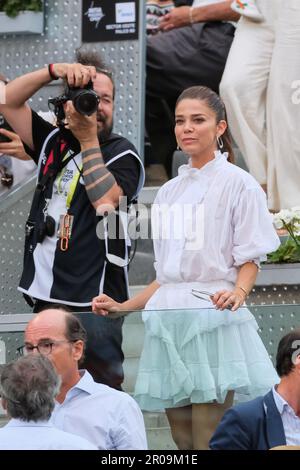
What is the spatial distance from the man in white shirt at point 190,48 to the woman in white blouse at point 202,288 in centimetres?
212

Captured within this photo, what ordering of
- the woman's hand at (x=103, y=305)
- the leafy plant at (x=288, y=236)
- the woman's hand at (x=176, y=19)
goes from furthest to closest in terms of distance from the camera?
the woman's hand at (x=176, y=19) < the leafy plant at (x=288, y=236) < the woman's hand at (x=103, y=305)

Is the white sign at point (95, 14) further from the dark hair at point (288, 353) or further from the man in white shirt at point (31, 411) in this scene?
the man in white shirt at point (31, 411)

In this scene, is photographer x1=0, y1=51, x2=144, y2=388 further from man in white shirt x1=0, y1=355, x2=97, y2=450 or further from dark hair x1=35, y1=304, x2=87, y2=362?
man in white shirt x1=0, y1=355, x2=97, y2=450

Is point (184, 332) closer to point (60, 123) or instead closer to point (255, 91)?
point (60, 123)

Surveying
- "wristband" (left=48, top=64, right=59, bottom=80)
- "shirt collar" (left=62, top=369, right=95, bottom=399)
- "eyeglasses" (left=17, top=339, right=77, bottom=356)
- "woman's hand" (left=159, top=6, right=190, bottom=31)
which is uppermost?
"wristband" (left=48, top=64, right=59, bottom=80)

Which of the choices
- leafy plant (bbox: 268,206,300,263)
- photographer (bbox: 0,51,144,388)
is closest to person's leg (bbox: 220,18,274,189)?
leafy plant (bbox: 268,206,300,263)

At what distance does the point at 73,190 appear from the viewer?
586 cm

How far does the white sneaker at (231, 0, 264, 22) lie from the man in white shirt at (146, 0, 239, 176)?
0.41 metres

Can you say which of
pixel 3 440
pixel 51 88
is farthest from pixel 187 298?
pixel 51 88

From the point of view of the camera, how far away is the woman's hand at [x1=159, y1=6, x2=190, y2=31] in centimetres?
787

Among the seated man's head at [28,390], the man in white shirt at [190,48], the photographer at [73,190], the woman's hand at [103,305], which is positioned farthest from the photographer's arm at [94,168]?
the man in white shirt at [190,48]

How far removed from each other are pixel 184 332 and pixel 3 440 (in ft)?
2.84

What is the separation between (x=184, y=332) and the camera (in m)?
5.10

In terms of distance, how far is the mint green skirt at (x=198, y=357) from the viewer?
5078 mm
